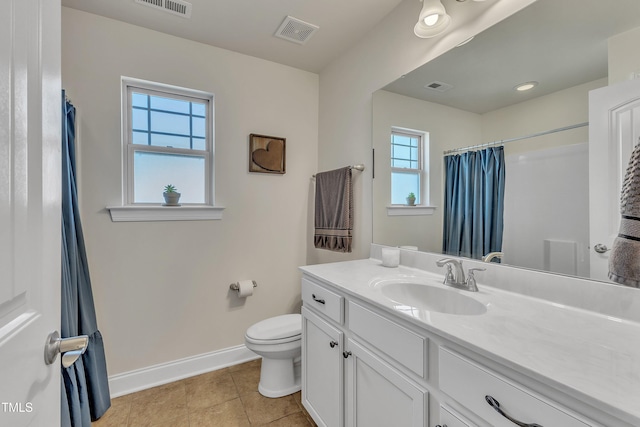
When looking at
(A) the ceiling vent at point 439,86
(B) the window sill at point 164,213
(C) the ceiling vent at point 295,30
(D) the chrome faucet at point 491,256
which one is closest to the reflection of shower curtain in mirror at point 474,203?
(D) the chrome faucet at point 491,256

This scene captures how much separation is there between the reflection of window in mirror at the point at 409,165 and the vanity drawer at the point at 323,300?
76 cm

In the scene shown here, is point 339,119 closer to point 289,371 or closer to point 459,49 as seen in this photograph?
point 459,49

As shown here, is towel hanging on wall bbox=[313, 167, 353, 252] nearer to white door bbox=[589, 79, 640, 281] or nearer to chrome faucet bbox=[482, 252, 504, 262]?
chrome faucet bbox=[482, 252, 504, 262]

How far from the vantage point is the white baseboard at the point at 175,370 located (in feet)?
6.02

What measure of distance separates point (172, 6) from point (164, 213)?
4.30ft

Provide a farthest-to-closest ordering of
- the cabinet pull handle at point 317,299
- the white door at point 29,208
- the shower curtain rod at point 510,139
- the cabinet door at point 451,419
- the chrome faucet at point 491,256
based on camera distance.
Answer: the cabinet pull handle at point 317,299 < the chrome faucet at point 491,256 < the shower curtain rod at point 510,139 < the cabinet door at point 451,419 < the white door at point 29,208

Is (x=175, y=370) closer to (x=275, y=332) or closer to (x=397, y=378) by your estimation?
(x=275, y=332)

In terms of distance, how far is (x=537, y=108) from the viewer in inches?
43.7

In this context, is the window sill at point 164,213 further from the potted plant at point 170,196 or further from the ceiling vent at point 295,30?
the ceiling vent at point 295,30

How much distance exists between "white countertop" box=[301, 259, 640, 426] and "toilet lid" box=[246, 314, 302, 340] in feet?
2.70

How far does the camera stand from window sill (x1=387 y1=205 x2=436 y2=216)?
1.59 metres

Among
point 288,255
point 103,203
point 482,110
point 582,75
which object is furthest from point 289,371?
point 582,75

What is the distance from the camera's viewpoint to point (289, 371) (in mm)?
1830

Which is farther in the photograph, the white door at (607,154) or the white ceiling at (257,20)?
the white ceiling at (257,20)
